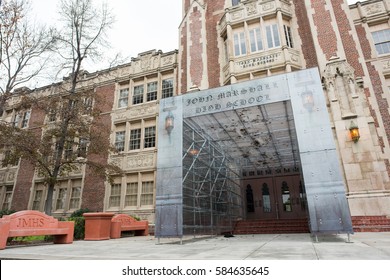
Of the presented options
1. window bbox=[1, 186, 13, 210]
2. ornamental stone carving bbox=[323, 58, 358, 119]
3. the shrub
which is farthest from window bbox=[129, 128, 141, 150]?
ornamental stone carving bbox=[323, 58, 358, 119]

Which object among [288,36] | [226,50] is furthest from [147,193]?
[288,36]

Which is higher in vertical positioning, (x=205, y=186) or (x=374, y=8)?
(x=374, y=8)

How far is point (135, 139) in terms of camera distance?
18.4 m

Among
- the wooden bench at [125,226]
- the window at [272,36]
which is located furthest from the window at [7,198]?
the window at [272,36]

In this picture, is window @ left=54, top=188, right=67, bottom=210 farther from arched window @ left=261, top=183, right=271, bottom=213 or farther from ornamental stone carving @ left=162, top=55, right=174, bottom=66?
arched window @ left=261, top=183, right=271, bottom=213

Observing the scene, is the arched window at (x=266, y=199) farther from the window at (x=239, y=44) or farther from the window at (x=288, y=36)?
the window at (x=288, y=36)

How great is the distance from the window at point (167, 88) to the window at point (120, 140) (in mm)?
4377

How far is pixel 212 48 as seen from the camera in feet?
57.9

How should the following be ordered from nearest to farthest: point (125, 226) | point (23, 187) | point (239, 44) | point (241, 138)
Result: point (241, 138)
point (125, 226)
point (239, 44)
point (23, 187)

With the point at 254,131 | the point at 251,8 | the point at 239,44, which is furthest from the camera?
the point at 251,8

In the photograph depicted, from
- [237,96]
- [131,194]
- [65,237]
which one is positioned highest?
[237,96]

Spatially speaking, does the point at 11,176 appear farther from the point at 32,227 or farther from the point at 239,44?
the point at 239,44

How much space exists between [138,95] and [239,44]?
28.0ft
